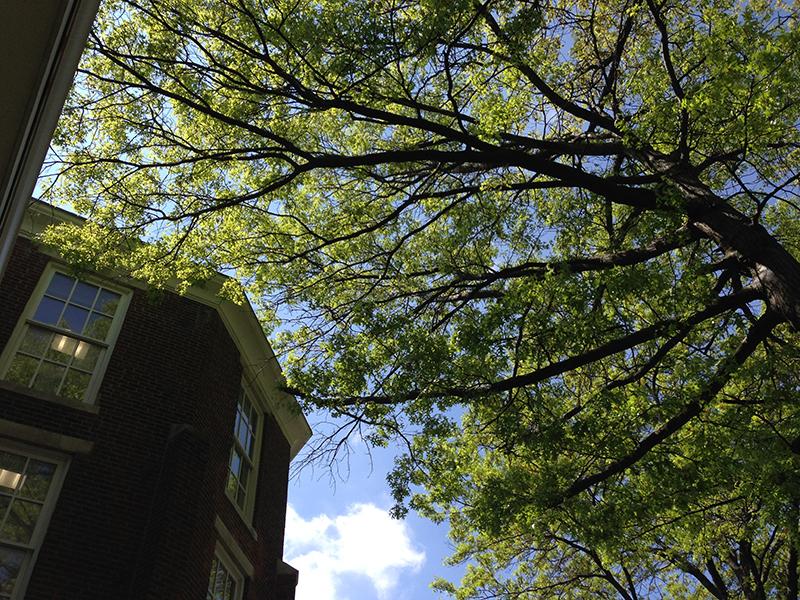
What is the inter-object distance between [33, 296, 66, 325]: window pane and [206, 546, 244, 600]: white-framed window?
5127 millimetres

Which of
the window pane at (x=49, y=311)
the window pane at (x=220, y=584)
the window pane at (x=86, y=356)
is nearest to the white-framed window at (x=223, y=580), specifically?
the window pane at (x=220, y=584)

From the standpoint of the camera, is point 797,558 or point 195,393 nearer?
point 195,393

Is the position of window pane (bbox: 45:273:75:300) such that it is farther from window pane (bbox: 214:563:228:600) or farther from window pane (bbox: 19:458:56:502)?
window pane (bbox: 214:563:228:600)

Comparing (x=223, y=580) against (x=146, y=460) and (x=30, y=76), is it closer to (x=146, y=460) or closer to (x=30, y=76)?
(x=146, y=460)

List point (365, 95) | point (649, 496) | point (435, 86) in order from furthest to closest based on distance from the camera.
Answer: point (435, 86), point (649, 496), point (365, 95)

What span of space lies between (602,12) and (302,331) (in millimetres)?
8477

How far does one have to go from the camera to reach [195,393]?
37.2 ft

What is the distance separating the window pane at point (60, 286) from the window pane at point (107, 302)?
0.54m

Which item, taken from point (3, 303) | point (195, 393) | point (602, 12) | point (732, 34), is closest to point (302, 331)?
point (195, 393)

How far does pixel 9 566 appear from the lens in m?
8.38

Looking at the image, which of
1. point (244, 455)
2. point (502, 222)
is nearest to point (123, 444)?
point (244, 455)

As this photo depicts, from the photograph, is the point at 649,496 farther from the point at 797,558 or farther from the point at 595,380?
the point at 797,558

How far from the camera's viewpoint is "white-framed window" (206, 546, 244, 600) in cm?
1077

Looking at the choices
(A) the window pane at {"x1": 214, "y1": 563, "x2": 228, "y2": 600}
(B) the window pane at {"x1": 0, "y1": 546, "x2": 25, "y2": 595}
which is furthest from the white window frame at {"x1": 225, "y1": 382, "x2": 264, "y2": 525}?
(B) the window pane at {"x1": 0, "y1": 546, "x2": 25, "y2": 595}
